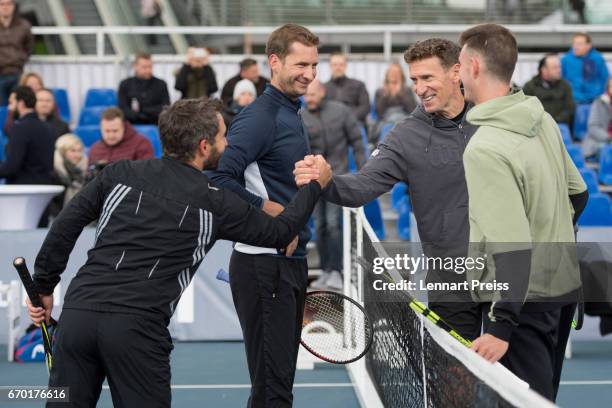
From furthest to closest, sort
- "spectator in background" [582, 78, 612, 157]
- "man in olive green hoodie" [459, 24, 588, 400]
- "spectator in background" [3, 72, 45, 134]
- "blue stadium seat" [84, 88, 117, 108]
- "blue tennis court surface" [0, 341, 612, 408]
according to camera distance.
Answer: "blue stadium seat" [84, 88, 117, 108] < "spectator in background" [582, 78, 612, 157] < "spectator in background" [3, 72, 45, 134] < "blue tennis court surface" [0, 341, 612, 408] < "man in olive green hoodie" [459, 24, 588, 400]

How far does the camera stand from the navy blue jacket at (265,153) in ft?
14.8

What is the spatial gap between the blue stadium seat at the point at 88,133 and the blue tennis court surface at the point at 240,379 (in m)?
3.73

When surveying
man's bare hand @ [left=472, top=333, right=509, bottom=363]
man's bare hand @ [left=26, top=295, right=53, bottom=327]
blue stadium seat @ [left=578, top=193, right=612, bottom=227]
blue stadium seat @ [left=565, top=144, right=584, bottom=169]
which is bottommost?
blue stadium seat @ [left=578, top=193, right=612, bottom=227]

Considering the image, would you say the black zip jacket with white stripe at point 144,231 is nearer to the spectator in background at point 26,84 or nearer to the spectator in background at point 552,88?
the spectator in background at point 26,84

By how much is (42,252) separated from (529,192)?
1847 millimetres

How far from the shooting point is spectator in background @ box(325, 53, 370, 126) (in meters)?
11.8

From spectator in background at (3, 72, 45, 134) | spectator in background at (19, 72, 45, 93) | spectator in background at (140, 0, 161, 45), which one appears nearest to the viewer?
spectator in background at (3, 72, 45, 134)

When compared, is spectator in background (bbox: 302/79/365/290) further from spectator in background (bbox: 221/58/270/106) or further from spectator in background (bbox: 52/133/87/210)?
spectator in background (bbox: 52/133/87/210)

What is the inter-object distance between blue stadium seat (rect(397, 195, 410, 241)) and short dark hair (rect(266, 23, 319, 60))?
6130 mm

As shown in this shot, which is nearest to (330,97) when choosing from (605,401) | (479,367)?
(605,401)

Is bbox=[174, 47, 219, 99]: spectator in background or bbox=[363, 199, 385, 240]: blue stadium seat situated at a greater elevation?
bbox=[174, 47, 219, 99]: spectator in background

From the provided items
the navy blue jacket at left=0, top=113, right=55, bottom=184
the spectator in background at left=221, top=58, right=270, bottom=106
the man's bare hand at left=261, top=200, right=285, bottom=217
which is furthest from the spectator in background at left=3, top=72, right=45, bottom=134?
the man's bare hand at left=261, top=200, right=285, bottom=217

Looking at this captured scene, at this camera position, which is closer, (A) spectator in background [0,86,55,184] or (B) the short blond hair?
(A) spectator in background [0,86,55,184]

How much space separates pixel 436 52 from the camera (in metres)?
4.63
